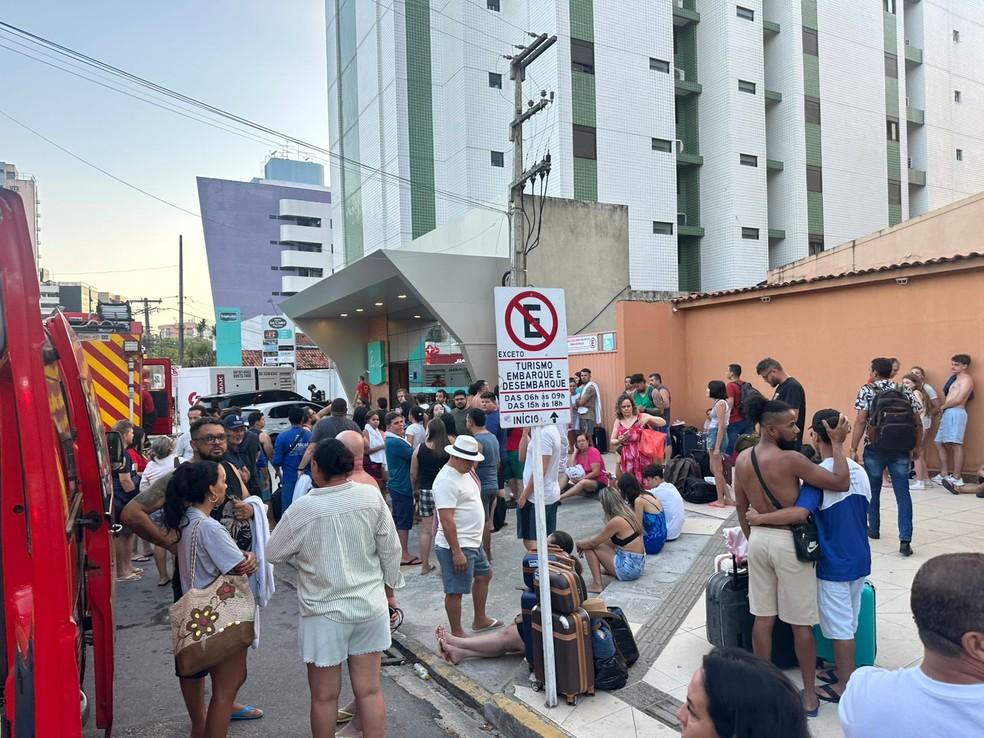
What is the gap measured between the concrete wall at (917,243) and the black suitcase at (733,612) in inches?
417

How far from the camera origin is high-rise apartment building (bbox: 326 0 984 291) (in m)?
26.3

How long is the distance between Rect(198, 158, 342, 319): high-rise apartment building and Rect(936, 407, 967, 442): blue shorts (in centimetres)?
6374

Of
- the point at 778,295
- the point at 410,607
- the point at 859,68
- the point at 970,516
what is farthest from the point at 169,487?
the point at 859,68

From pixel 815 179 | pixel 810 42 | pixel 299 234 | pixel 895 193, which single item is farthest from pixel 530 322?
pixel 299 234

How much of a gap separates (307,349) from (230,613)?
4859 cm

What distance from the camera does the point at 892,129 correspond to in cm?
3309

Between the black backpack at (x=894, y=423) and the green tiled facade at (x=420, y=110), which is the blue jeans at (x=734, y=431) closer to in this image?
the black backpack at (x=894, y=423)

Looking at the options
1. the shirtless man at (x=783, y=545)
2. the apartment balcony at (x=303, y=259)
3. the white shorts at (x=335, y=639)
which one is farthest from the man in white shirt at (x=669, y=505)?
the apartment balcony at (x=303, y=259)

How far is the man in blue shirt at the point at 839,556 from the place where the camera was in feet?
12.2

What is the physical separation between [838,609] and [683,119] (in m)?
30.3

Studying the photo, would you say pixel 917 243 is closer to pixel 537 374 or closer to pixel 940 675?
pixel 537 374

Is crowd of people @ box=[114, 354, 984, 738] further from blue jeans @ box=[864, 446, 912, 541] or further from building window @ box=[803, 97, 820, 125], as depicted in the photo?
building window @ box=[803, 97, 820, 125]

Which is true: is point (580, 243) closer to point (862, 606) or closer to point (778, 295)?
point (778, 295)

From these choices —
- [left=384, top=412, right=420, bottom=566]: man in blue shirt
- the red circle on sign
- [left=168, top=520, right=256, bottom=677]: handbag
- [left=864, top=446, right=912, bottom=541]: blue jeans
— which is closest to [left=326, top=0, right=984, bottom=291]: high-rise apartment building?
[left=384, top=412, right=420, bottom=566]: man in blue shirt
